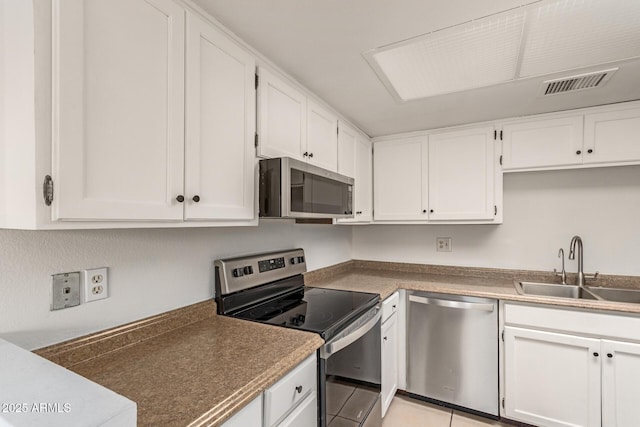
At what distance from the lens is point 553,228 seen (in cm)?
232

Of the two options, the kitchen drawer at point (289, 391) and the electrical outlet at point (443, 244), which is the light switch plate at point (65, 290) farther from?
the electrical outlet at point (443, 244)

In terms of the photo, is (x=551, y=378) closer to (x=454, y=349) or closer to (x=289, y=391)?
(x=454, y=349)

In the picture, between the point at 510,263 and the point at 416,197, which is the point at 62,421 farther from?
the point at 510,263

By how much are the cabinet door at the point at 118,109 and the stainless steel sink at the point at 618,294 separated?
8.71 feet

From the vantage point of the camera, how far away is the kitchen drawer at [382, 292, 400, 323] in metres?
1.99

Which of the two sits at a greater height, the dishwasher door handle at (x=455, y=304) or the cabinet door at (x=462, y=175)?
the cabinet door at (x=462, y=175)

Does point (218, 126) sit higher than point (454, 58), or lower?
lower

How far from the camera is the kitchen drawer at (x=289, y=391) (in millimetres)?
918

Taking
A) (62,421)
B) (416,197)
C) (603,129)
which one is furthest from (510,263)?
(62,421)

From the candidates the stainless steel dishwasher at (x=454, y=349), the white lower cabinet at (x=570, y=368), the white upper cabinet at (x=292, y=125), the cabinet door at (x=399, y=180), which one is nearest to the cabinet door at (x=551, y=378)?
the white lower cabinet at (x=570, y=368)

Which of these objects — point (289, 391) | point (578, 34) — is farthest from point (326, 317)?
point (578, 34)

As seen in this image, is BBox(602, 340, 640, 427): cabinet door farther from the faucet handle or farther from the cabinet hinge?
the cabinet hinge

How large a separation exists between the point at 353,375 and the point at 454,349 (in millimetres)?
991

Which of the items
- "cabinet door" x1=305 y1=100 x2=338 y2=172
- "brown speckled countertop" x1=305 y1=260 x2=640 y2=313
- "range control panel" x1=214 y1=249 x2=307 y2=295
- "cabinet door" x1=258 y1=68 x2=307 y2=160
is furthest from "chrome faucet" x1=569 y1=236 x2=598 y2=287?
"cabinet door" x1=258 y1=68 x2=307 y2=160
